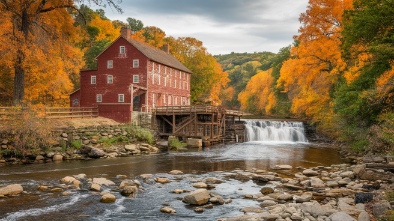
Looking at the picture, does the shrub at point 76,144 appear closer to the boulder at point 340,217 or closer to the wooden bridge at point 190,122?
the wooden bridge at point 190,122

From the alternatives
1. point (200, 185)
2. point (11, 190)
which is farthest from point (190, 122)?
point (11, 190)

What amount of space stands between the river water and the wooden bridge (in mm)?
6024

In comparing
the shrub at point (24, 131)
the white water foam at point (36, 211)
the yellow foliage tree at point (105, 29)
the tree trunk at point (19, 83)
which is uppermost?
the yellow foliage tree at point (105, 29)

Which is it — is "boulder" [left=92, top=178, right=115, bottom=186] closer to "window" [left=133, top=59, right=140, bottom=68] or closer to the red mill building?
the red mill building

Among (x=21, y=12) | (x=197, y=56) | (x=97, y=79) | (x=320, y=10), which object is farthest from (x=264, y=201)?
(x=197, y=56)

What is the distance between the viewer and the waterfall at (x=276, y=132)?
34344mm

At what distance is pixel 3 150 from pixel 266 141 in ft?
79.5

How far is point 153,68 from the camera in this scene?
1367 inches

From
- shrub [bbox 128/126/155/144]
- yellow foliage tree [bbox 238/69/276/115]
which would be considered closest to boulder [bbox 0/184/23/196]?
shrub [bbox 128/126/155/144]

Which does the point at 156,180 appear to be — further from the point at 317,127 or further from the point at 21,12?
the point at 317,127

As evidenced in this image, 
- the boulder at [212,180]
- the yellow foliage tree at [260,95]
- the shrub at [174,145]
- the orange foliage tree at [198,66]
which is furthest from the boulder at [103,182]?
the yellow foliage tree at [260,95]

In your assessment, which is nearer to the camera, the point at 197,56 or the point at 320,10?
the point at 320,10

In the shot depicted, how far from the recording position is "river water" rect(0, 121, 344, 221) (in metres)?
9.95

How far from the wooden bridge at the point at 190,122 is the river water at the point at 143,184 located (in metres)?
6.02
